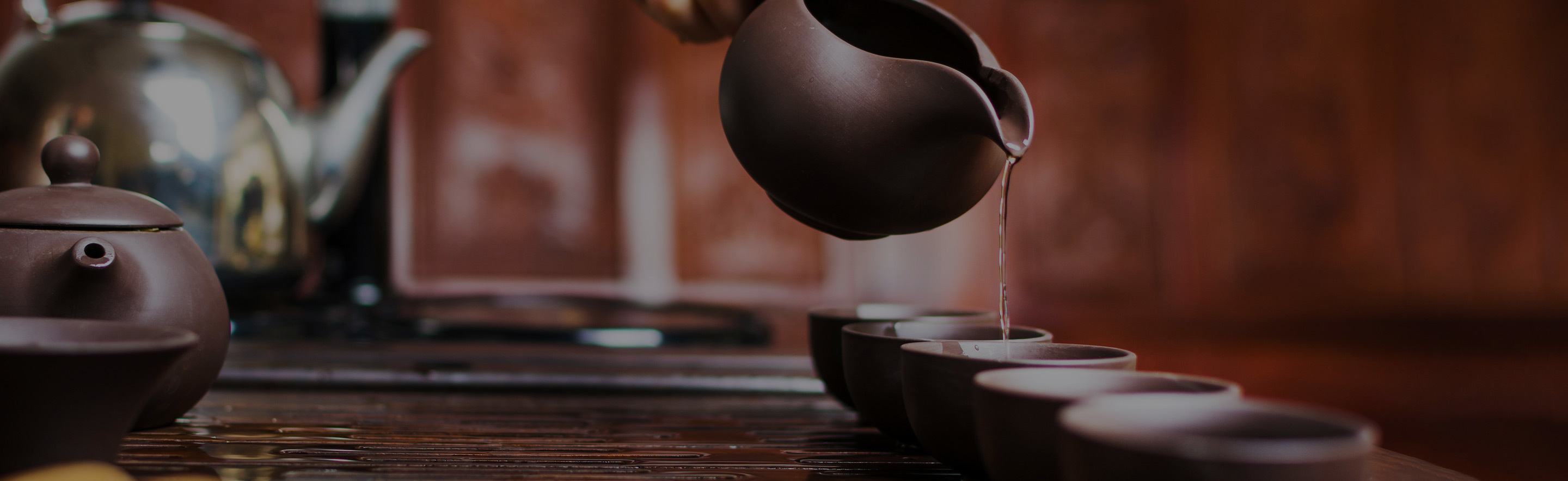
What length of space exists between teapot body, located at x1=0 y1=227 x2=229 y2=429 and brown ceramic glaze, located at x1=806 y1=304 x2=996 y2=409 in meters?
0.32

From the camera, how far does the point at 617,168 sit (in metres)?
2.69

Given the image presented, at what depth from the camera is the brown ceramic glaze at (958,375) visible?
389 mm

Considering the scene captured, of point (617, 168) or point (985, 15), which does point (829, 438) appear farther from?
point (985, 15)

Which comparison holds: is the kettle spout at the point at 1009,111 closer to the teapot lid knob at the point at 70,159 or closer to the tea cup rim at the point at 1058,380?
the tea cup rim at the point at 1058,380

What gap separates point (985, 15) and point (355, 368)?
7.87 feet

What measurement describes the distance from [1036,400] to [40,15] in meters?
0.99

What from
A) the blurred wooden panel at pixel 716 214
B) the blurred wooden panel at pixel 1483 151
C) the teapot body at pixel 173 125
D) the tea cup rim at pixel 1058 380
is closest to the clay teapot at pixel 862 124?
the tea cup rim at pixel 1058 380

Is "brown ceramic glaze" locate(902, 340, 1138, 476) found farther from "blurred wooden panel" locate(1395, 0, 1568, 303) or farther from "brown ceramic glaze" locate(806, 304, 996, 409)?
"blurred wooden panel" locate(1395, 0, 1568, 303)

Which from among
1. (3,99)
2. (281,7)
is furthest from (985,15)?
(3,99)

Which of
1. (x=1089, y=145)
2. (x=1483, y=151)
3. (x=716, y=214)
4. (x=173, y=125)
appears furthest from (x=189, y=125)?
(x=1483, y=151)

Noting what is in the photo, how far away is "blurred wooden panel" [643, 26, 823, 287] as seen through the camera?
2703 millimetres

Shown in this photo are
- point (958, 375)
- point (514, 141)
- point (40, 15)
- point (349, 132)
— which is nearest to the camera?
point (958, 375)

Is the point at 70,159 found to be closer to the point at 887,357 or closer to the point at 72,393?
the point at 72,393

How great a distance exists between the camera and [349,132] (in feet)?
3.63
